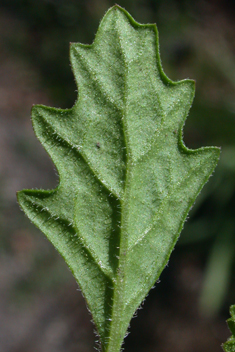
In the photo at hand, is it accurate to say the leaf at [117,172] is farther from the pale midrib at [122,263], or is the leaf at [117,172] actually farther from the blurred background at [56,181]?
the blurred background at [56,181]

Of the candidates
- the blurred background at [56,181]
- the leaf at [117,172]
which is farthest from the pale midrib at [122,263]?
the blurred background at [56,181]

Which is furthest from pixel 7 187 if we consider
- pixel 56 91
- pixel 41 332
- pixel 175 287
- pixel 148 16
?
pixel 148 16

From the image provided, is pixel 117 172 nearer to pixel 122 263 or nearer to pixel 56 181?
pixel 122 263

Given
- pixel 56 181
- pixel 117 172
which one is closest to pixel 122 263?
pixel 117 172

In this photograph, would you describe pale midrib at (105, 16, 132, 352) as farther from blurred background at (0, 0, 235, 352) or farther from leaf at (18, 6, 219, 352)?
blurred background at (0, 0, 235, 352)

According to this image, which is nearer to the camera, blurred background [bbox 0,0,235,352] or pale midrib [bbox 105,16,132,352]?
pale midrib [bbox 105,16,132,352]

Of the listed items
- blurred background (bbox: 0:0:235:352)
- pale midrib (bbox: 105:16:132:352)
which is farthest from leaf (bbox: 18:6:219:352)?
blurred background (bbox: 0:0:235:352)

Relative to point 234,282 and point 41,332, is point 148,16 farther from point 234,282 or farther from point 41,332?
point 41,332
